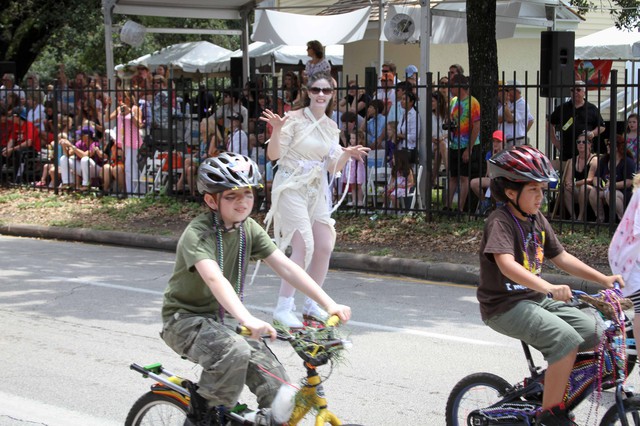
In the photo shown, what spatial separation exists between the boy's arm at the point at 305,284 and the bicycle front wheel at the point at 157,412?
2.43 feet

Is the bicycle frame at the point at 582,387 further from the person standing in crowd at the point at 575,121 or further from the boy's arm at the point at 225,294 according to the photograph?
the person standing in crowd at the point at 575,121

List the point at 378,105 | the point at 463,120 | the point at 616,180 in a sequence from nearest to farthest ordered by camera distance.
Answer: the point at 616,180 < the point at 463,120 < the point at 378,105

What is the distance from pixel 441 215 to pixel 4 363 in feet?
24.1

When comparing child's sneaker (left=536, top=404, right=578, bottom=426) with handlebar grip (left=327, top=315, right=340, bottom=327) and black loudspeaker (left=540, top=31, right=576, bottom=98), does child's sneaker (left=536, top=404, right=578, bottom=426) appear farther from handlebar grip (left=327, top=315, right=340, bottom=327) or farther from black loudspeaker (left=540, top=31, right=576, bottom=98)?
black loudspeaker (left=540, top=31, right=576, bottom=98)

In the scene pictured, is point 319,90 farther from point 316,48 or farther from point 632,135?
point 316,48

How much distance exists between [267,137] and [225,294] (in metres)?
10.7

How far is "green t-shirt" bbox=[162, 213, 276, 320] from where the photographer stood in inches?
168

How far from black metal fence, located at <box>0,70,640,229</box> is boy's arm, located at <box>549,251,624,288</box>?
23.6ft

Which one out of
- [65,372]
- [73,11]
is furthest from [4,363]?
[73,11]

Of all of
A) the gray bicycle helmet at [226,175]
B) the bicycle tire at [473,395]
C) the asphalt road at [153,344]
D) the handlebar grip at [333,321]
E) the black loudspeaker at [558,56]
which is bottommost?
the asphalt road at [153,344]

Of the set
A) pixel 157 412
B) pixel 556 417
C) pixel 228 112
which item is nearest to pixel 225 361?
pixel 157 412

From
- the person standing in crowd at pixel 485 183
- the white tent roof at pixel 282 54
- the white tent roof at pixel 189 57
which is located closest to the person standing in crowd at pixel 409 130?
the person standing in crowd at pixel 485 183

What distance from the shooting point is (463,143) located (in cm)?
1327

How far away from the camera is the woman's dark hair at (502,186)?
A: 468 centimetres
